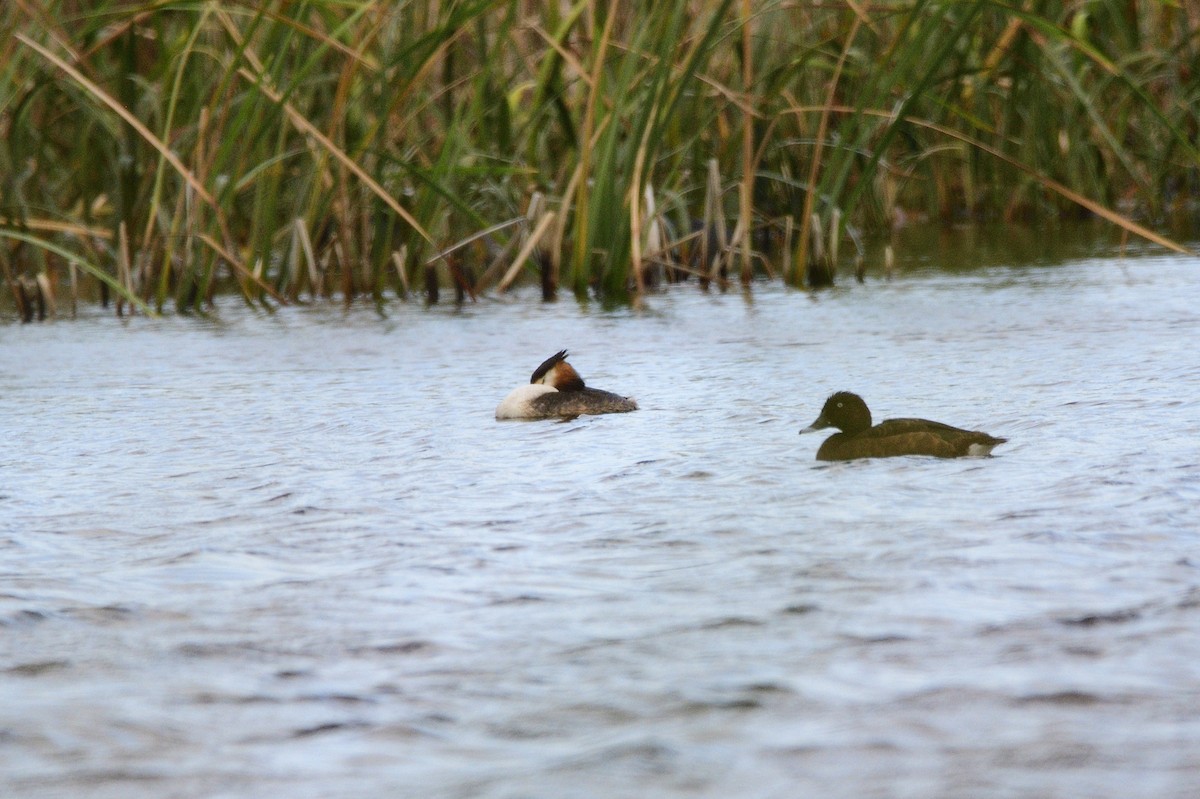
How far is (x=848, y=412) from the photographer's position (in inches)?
143

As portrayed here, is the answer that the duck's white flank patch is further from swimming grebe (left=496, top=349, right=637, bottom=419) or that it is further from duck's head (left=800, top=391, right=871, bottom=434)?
duck's head (left=800, top=391, right=871, bottom=434)

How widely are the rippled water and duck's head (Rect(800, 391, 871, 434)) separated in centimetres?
11

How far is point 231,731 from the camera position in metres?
2.00

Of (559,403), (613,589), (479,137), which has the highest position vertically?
(479,137)

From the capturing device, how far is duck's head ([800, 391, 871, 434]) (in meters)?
3.59

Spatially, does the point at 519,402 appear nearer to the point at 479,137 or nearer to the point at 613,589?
the point at 613,589

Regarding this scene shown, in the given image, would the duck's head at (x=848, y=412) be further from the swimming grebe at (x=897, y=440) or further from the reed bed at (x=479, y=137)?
the reed bed at (x=479, y=137)

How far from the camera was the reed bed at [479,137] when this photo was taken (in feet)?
20.2

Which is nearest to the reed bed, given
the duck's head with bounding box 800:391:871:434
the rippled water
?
the rippled water

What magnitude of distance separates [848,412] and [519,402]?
0.96 meters

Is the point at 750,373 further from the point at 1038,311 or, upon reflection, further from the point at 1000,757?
the point at 1000,757

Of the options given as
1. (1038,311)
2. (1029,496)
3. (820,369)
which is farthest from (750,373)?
(1029,496)

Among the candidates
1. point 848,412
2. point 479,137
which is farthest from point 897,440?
point 479,137

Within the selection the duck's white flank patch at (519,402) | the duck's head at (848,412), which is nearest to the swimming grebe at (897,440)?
the duck's head at (848,412)
